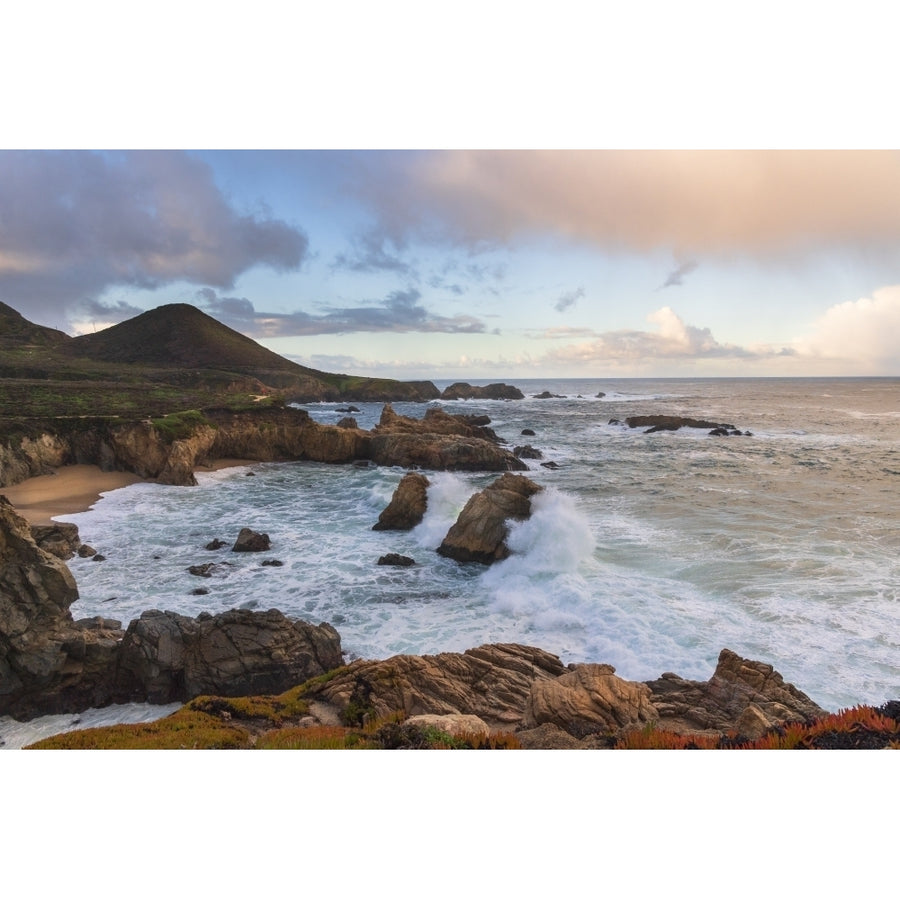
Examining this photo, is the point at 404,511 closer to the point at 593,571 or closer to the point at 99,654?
the point at 593,571

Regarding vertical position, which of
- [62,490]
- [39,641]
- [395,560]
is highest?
[39,641]

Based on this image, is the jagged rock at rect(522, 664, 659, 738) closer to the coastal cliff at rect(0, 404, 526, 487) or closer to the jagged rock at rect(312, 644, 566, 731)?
the jagged rock at rect(312, 644, 566, 731)

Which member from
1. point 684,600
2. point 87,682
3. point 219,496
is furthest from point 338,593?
point 219,496

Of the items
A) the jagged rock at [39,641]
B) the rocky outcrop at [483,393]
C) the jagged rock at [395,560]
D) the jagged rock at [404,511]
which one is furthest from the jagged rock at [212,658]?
the rocky outcrop at [483,393]

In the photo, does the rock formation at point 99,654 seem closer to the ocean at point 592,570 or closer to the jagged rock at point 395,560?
the ocean at point 592,570

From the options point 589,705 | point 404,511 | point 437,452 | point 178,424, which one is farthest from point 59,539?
point 437,452

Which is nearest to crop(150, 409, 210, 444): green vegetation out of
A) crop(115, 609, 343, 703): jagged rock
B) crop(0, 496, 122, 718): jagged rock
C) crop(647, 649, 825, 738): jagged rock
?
crop(0, 496, 122, 718): jagged rock

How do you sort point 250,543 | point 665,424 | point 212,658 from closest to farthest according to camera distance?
1. point 212,658
2. point 250,543
3. point 665,424
